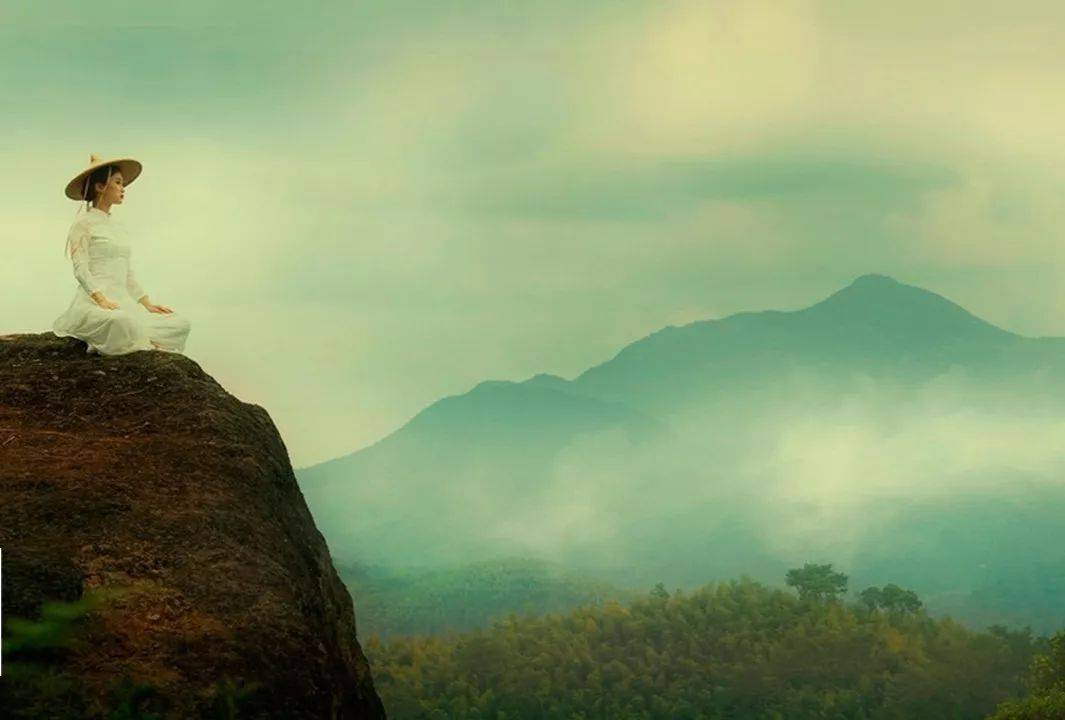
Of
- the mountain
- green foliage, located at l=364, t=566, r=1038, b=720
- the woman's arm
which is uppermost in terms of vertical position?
the mountain

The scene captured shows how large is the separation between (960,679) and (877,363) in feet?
309

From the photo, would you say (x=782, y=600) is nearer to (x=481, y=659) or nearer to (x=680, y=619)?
(x=680, y=619)

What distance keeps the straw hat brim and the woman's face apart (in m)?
0.05

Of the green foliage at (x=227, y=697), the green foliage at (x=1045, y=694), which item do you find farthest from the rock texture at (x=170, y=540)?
the green foliage at (x=1045, y=694)

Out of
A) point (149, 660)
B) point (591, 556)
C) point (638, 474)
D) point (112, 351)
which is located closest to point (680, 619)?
point (112, 351)

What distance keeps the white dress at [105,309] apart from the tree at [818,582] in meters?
23.3

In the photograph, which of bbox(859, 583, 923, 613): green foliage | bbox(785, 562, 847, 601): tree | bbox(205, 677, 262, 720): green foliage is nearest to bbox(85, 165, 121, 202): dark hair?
bbox(205, 677, 262, 720): green foliage

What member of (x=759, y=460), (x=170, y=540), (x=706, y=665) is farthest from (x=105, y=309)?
(x=759, y=460)

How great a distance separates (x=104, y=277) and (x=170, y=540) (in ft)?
11.6

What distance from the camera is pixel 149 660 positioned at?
7055mm

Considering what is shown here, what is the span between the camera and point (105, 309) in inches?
406

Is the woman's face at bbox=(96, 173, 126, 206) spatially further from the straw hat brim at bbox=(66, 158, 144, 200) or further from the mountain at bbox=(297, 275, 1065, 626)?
the mountain at bbox=(297, 275, 1065, 626)

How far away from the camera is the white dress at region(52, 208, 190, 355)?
10.2 metres

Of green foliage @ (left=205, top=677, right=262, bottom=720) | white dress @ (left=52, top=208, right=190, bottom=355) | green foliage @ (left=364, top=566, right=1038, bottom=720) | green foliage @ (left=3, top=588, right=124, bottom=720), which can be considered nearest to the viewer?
green foliage @ (left=3, top=588, right=124, bottom=720)
